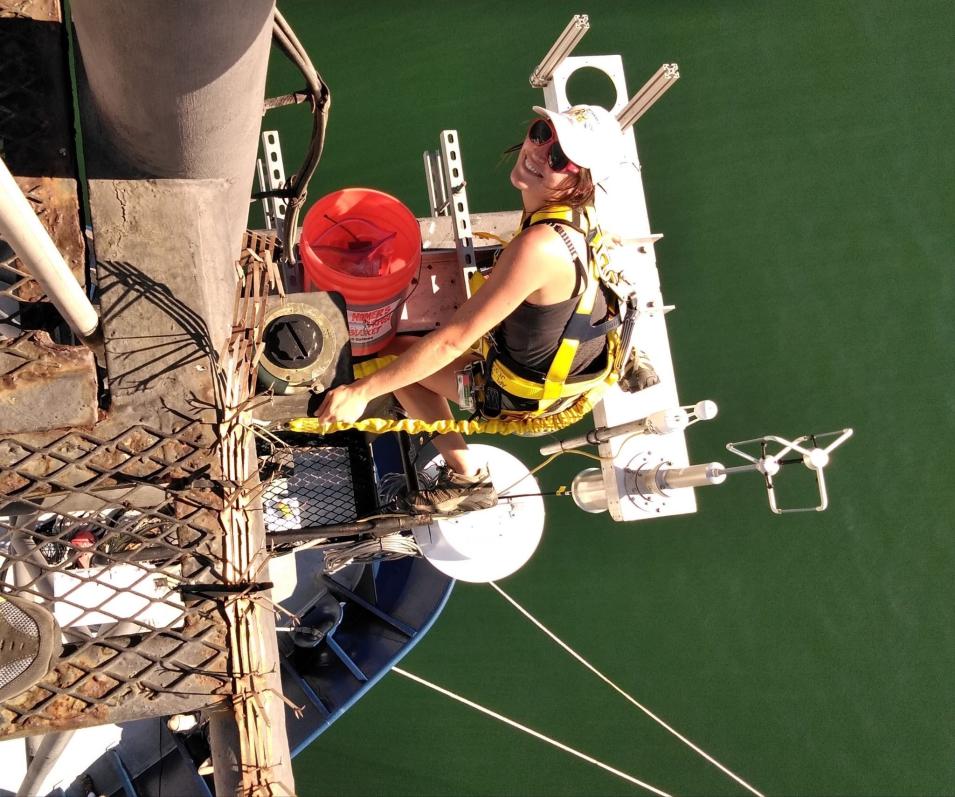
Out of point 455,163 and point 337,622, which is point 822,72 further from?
point 337,622

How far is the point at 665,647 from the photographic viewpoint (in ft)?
23.1

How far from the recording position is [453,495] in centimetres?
419

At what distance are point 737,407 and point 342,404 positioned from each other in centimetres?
505

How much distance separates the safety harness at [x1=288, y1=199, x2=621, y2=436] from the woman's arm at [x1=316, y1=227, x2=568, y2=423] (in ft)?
0.32

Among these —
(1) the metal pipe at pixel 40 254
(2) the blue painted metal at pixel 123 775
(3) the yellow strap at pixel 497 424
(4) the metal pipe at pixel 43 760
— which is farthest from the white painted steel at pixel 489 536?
(1) the metal pipe at pixel 40 254

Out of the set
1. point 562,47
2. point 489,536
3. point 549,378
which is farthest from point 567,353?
point 562,47

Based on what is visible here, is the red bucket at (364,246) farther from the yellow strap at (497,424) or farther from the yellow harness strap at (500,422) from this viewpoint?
the yellow strap at (497,424)

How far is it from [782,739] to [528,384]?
16.5 ft

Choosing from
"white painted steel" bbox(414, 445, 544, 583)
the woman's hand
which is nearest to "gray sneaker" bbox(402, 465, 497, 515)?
"white painted steel" bbox(414, 445, 544, 583)

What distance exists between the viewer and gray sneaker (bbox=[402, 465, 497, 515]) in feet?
13.6

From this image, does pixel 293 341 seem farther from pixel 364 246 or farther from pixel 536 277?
pixel 364 246

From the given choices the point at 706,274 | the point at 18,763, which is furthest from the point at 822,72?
the point at 18,763

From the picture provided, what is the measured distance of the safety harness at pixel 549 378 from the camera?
3248 millimetres

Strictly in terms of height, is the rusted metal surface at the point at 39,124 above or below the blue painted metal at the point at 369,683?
above
